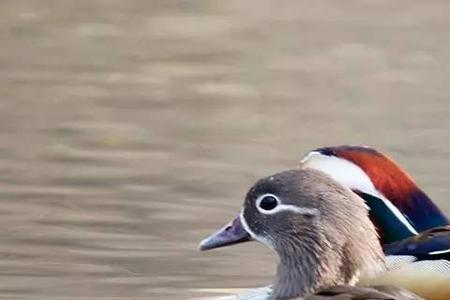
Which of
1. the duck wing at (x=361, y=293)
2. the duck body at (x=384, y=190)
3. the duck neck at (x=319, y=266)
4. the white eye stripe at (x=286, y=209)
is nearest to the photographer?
the duck wing at (x=361, y=293)

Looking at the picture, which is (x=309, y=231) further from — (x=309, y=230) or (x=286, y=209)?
(x=286, y=209)

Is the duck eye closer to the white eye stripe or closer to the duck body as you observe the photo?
the white eye stripe

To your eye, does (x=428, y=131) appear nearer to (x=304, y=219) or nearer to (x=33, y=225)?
(x=33, y=225)

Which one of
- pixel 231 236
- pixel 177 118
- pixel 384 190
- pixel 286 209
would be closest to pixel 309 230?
pixel 286 209

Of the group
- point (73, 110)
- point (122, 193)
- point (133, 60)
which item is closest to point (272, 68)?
point (133, 60)

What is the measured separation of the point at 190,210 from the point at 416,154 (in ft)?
6.31

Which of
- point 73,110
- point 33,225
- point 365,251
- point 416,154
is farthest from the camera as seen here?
point 73,110

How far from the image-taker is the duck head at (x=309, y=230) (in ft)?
25.5

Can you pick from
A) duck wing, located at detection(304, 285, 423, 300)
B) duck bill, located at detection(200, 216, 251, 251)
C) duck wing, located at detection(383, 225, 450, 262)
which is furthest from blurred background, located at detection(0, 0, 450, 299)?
duck wing, located at detection(304, 285, 423, 300)

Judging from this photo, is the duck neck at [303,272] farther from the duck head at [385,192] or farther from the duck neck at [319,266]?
the duck head at [385,192]

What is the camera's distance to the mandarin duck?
7.77 m

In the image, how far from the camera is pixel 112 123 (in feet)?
42.0

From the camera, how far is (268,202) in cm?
803

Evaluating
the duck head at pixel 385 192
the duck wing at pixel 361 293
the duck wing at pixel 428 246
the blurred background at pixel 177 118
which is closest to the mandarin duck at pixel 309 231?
the duck wing at pixel 428 246
